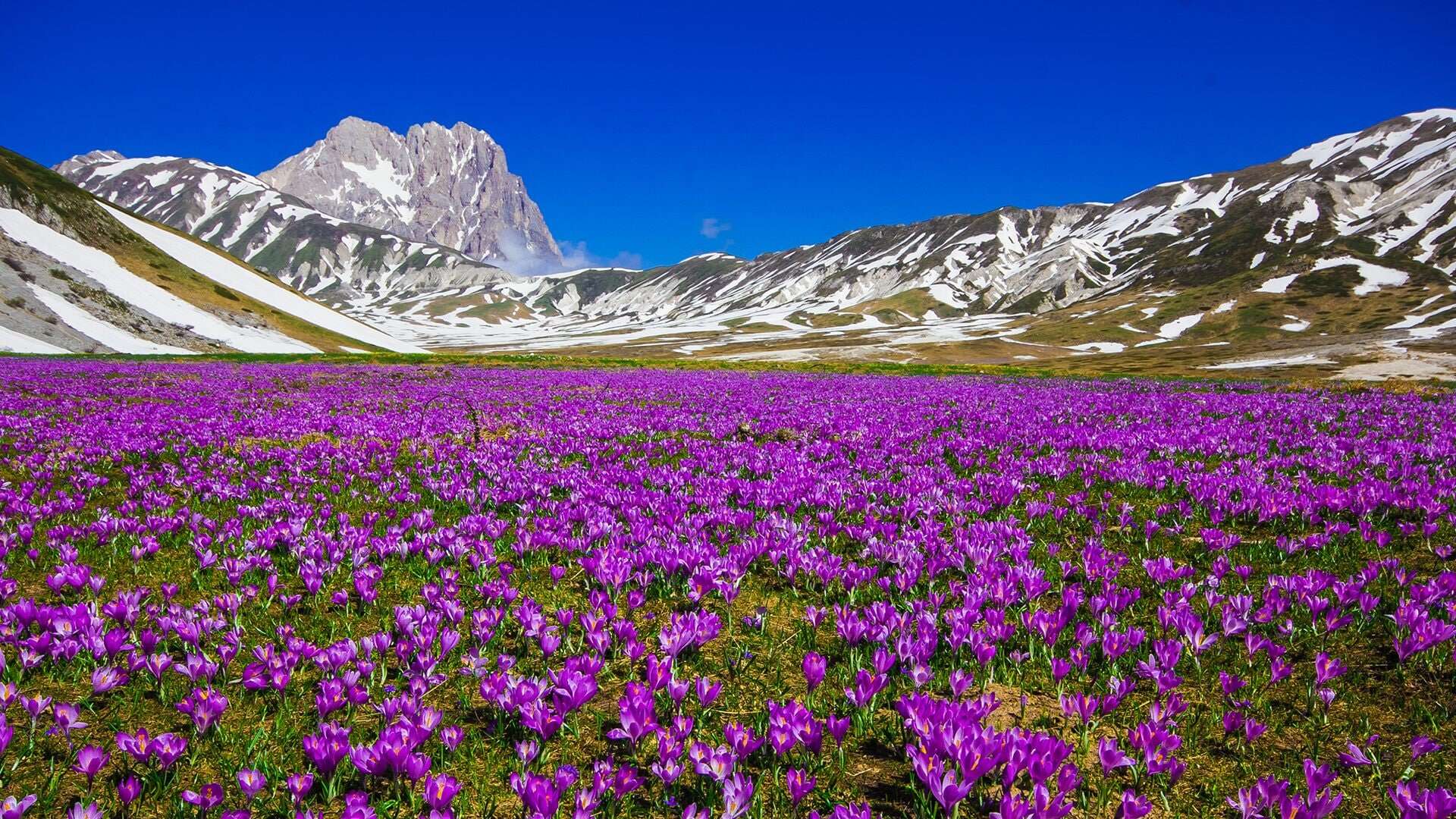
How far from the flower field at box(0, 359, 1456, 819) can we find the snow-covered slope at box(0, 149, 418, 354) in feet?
265

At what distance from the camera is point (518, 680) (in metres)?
3.75

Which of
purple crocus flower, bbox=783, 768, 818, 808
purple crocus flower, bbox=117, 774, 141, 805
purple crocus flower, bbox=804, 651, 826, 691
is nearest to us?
purple crocus flower, bbox=117, 774, 141, 805

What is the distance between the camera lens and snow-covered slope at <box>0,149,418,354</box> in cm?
7088

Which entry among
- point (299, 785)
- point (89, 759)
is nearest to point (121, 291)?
A: point (89, 759)

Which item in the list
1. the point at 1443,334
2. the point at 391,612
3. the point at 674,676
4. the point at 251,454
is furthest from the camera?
the point at 1443,334

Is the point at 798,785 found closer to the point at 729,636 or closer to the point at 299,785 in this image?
the point at 299,785

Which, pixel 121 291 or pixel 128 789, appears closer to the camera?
pixel 128 789

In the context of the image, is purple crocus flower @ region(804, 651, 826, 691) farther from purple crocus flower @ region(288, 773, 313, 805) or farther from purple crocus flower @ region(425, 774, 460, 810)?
purple crocus flower @ region(288, 773, 313, 805)

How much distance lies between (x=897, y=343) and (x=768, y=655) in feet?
596

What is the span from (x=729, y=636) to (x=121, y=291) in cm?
11326

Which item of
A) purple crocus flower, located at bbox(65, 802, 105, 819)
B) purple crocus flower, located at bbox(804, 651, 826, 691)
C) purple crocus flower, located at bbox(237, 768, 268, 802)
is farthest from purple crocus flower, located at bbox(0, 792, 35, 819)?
purple crocus flower, located at bbox(804, 651, 826, 691)

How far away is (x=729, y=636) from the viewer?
16.8 ft

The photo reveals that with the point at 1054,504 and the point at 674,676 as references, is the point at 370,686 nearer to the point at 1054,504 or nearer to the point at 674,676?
the point at 674,676

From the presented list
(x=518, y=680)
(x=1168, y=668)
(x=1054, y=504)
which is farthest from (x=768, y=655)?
(x=1054, y=504)
